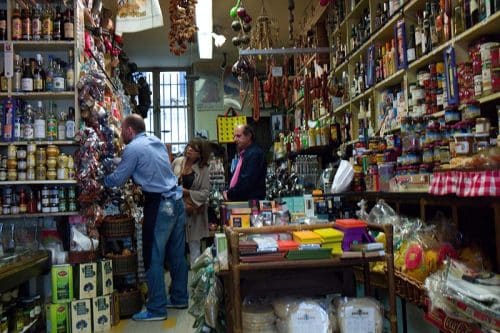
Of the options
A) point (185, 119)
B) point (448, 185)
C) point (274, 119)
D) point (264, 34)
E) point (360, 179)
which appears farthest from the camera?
point (185, 119)

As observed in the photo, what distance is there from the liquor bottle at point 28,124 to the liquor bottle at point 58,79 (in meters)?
0.28

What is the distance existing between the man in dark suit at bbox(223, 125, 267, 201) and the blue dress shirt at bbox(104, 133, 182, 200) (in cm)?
67

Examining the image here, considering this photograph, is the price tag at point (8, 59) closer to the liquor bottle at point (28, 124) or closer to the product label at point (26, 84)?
the product label at point (26, 84)

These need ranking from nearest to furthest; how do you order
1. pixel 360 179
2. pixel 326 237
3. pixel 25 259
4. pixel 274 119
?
pixel 326 237 < pixel 25 259 < pixel 360 179 < pixel 274 119

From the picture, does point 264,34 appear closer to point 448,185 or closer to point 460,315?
point 448,185

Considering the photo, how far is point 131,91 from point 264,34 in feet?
10.8

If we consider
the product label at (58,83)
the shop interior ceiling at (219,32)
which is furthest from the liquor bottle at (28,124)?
the shop interior ceiling at (219,32)

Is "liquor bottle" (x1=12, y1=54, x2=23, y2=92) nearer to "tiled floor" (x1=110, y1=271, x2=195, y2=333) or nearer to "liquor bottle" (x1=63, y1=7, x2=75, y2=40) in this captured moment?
"liquor bottle" (x1=63, y1=7, x2=75, y2=40)

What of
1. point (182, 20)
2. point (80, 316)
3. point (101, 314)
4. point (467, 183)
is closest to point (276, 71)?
point (182, 20)

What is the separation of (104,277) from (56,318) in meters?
0.47

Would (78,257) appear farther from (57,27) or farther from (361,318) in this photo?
(361,318)

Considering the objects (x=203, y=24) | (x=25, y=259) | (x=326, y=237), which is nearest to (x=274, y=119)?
(x=203, y=24)

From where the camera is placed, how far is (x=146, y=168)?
14.5 ft

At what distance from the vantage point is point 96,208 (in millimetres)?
4438
